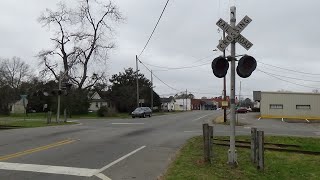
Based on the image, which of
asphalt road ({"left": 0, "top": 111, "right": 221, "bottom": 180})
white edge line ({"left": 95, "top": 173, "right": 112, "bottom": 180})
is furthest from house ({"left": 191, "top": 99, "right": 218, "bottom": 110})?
white edge line ({"left": 95, "top": 173, "right": 112, "bottom": 180})

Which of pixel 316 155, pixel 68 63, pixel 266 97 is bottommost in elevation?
pixel 316 155

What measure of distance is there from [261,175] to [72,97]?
192 ft

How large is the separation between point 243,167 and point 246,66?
121 inches

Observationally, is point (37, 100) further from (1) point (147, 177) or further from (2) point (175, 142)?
(1) point (147, 177)

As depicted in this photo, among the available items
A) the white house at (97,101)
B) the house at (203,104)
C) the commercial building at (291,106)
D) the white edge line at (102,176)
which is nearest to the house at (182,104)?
the house at (203,104)

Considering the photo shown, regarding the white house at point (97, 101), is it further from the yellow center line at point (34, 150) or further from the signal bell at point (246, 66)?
the signal bell at point (246, 66)

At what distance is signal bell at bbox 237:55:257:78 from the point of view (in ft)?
39.0

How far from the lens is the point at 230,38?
476 inches

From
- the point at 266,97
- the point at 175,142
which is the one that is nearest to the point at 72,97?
the point at 266,97

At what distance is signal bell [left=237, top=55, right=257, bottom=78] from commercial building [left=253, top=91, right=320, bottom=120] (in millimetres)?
48752

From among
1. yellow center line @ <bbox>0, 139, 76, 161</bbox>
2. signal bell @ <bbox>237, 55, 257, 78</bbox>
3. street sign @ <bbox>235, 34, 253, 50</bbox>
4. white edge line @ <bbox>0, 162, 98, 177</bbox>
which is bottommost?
white edge line @ <bbox>0, 162, 98, 177</bbox>

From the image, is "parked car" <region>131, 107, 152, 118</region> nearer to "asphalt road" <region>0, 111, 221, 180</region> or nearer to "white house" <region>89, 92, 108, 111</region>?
"asphalt road" <region>0, 111, 221, 180</region>

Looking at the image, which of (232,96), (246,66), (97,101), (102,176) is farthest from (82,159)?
(97,101)

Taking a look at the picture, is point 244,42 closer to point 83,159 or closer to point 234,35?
point 234,35
